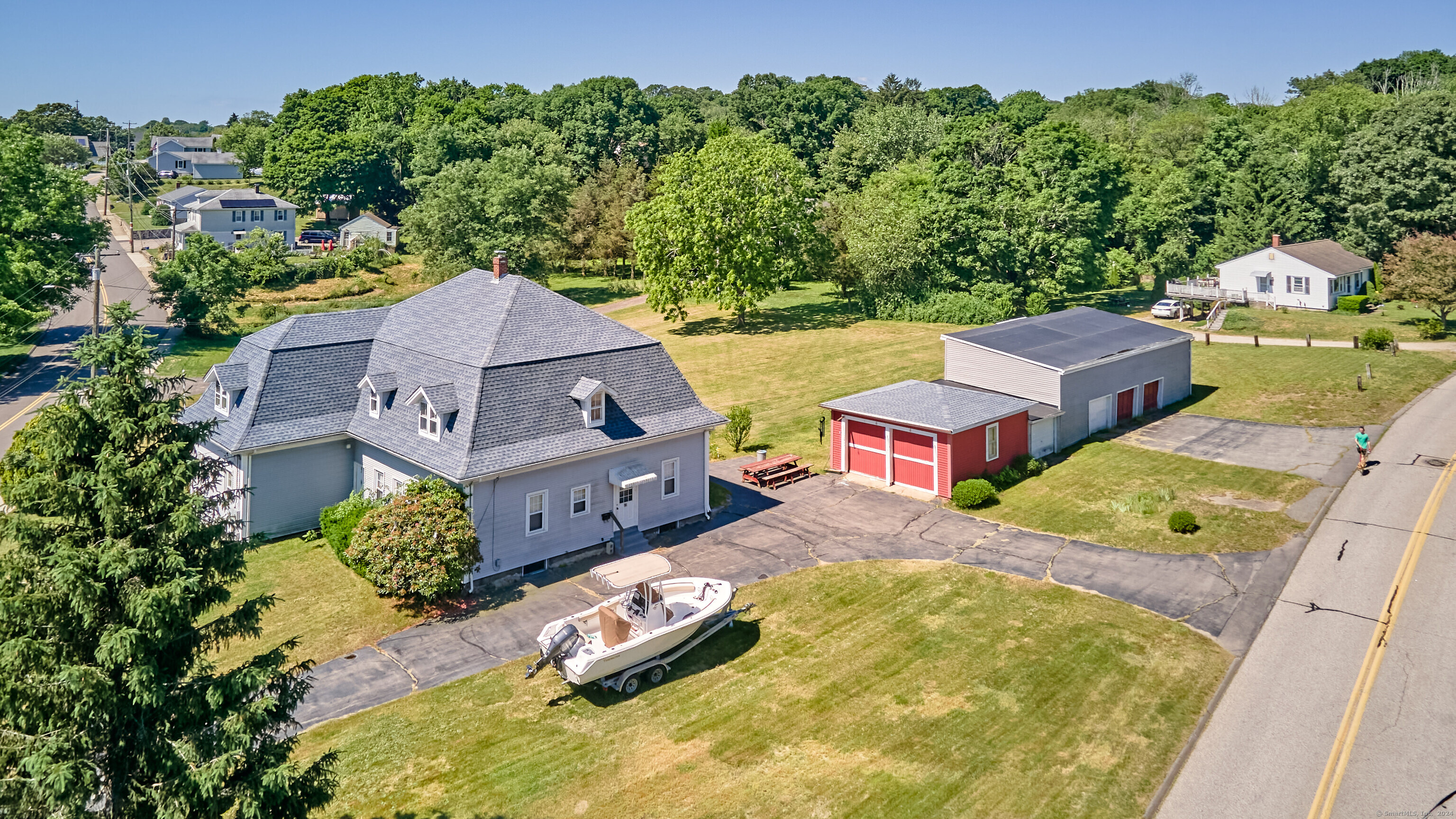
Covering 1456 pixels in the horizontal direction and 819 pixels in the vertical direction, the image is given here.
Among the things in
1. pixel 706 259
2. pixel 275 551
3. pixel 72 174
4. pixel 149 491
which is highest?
pixel 72 174

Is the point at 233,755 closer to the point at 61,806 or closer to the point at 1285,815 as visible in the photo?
the point at 61,806

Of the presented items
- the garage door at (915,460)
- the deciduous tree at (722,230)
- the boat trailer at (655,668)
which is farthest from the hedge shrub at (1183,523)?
the deciduous tree at (722,230)

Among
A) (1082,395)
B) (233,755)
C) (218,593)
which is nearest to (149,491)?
(218,593)

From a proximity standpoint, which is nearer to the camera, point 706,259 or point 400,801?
point 400,801

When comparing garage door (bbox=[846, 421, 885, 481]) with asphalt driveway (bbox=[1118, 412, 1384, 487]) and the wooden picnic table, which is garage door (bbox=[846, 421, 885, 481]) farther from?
asphalt driveway (bbox=[1118, 412, 1384, 487])

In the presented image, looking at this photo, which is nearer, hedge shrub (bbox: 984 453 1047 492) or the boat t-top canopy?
the boat t-top canopy

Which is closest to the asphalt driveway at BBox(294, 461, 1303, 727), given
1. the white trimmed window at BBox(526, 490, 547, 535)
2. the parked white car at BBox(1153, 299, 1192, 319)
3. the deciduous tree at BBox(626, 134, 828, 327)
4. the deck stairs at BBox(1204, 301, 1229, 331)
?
the white trimmed window at BBox(526, 490, 547, 535)

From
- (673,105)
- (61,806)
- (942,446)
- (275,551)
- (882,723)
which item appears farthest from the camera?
(673,105)
